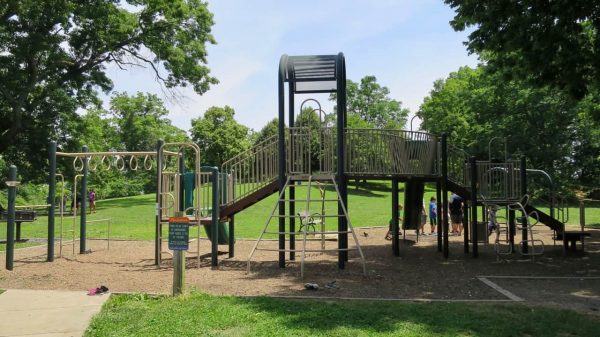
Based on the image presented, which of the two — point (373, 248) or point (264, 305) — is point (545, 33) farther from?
point (264, 305)

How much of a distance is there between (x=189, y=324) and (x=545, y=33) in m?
9.63

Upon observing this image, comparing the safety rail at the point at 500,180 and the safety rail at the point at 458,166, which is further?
the safety rail at the point at 458,166

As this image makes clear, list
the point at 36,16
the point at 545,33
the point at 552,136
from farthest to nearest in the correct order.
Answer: the point at 552,136 → the point at 36,16 → the point at 545,33

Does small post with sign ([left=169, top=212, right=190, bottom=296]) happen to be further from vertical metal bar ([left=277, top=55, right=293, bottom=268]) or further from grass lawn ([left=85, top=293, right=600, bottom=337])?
vertical metal bar ([left=277, top=55, right=293, bottom=268])

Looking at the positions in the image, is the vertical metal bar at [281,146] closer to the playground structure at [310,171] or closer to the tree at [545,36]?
the playground structure at [310,171]

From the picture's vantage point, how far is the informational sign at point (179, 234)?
7.79 m

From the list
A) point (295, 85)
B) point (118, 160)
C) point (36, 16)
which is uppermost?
point (36, 16)

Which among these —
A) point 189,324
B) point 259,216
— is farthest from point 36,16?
point 189,324

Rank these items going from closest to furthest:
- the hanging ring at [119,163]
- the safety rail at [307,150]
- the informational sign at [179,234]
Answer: the informational sign at [179,234] → the safety rail at [307,150] → the hanging ring at [119,163]

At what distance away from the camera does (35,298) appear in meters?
7.89

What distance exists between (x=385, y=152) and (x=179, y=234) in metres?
6.11

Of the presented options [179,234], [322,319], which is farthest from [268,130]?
[322,319]

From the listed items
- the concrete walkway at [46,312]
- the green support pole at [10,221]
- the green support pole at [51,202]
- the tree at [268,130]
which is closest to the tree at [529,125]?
the green support pole at [51,202]

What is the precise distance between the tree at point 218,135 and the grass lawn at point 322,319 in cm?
5286
